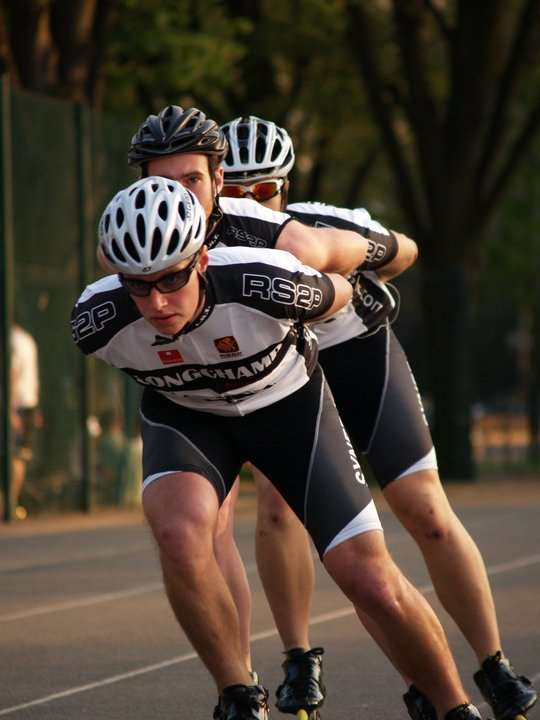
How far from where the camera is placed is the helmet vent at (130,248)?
5438mm

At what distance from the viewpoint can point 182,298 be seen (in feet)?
18.1

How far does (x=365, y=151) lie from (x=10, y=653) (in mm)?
26346

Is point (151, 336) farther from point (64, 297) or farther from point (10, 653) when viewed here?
point (64, 297)

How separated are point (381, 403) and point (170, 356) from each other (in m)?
1.35

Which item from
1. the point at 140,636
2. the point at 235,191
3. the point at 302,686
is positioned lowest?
the point at 140,636

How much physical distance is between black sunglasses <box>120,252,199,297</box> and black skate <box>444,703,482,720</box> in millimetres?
1601

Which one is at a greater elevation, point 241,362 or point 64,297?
point 241,362

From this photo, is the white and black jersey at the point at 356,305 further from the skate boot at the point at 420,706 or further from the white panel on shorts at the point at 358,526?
the skate boot at the point at 420,706

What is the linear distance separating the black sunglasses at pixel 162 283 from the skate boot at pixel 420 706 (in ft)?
5.09

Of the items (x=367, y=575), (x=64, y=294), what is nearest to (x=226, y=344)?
(x=367, y=575)

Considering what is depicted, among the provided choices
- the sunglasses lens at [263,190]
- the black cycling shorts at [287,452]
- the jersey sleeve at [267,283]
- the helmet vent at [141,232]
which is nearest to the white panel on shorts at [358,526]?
the black cycling shorts at [287,452]

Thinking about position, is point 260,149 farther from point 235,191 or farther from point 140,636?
point 140,636

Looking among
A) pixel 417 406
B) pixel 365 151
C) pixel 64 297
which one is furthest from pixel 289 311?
pixel 365 151

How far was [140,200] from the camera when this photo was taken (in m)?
5.58
